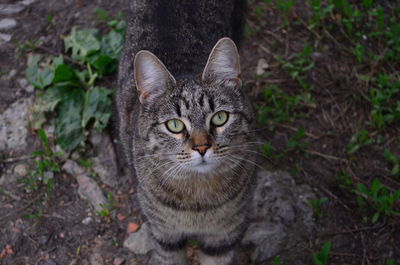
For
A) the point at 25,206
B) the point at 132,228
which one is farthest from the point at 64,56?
the point at 132,228

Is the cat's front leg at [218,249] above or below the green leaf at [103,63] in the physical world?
below

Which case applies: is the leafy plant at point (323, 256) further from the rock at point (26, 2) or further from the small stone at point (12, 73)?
the rock at point (26, 2)

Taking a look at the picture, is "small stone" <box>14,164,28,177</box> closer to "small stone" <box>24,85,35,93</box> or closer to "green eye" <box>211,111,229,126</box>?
"small stone" <box>24,85,35,93</box>

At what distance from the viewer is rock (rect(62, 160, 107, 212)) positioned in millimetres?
3527

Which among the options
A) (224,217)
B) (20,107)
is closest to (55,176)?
(20,107)

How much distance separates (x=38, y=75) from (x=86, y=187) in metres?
→ 1.05

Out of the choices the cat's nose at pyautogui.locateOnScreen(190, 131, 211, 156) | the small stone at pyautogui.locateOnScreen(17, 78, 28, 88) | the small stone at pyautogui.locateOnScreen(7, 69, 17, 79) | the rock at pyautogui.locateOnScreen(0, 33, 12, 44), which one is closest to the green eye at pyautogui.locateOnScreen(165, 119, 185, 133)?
the cat's nose at pyautogui.locateOnScreen(190, 131, 211, 156)

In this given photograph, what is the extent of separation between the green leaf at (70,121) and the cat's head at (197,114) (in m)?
1.26

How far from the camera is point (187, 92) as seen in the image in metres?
2.48

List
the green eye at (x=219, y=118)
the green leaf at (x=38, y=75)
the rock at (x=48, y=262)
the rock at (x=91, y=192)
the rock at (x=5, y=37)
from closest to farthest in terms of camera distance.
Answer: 1. the green eye at (x=219, y=118)
2. the rock at (x=48, y=262)
3. the rock at (x=91, y=192)
4. the green leaf at (x=38, y=75)
5. the rock at (x=5, y=37)

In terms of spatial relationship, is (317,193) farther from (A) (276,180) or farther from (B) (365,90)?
(B) (365,90)

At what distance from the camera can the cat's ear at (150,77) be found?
8.03ft

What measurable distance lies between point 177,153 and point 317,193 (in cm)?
148

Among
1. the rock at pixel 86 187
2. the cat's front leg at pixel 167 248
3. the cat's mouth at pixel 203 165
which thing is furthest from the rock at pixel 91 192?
the cat's mouth at pixel 203 165
